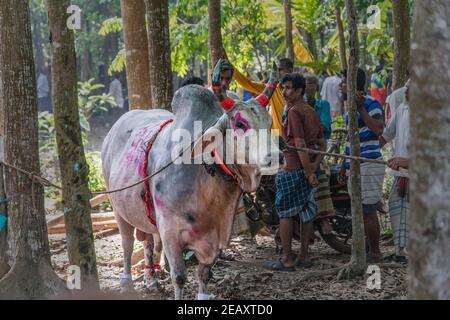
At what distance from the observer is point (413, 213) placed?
3.39 m

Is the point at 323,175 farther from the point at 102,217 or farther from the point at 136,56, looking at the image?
the point at 102,217

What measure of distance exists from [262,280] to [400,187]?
1.64m

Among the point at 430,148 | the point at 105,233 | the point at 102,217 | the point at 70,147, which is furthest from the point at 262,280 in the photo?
the point at 430,148

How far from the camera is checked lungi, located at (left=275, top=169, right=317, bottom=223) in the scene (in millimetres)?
7367

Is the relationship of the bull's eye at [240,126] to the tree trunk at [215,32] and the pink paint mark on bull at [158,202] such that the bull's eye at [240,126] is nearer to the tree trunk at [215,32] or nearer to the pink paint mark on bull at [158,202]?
the pink paint mark on bull at [158,202]

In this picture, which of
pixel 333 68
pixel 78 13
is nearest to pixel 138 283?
pixel 78 13

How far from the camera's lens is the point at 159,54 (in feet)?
26.1

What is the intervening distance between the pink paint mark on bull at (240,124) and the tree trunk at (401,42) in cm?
419

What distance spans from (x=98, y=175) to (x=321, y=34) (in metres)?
10.4

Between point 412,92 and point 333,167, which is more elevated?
point 412,92

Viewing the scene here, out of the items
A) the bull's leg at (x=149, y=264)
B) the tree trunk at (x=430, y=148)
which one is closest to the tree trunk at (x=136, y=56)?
the bull's leg at (x=149, y=264)

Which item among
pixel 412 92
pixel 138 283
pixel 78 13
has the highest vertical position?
pixel 78 13

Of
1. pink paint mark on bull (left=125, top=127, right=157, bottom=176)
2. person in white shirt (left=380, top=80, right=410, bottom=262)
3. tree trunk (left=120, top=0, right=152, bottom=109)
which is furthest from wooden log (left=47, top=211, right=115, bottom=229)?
person in white shirt (left=380, top=80, right=410, bottom=262)

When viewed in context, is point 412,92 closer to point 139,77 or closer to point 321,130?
point 321,130
